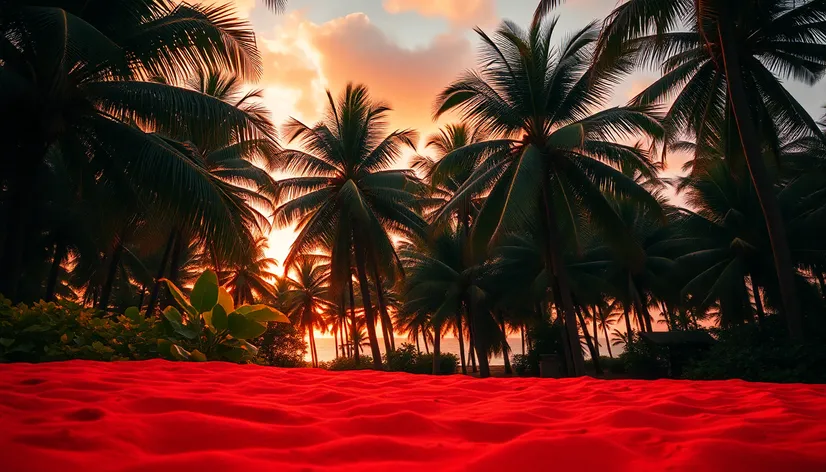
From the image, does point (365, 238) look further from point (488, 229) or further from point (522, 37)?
point (522, 37)

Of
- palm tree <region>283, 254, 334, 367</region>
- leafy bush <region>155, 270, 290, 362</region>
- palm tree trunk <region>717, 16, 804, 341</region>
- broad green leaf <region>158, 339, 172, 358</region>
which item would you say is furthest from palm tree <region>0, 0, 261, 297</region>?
palm tree <region>283, 254, 334, 367</region>

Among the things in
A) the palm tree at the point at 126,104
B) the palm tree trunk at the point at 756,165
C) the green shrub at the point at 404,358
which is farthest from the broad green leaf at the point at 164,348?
the green shrub at the point at 404,358

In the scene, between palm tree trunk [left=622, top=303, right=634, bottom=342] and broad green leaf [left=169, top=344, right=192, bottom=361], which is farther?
palm tree trunk [left=622, top=303, right=634, bottom=342]

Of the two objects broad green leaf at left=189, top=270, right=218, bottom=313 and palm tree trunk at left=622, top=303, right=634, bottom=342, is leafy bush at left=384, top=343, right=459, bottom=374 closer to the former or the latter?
palm tree trunk at left=622, top=303, right=634, bottom=342

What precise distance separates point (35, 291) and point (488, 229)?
58.3 feet

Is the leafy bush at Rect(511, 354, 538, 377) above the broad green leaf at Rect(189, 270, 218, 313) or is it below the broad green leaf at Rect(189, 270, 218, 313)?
below

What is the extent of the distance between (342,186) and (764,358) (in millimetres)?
11800

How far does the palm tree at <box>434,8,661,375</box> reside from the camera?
436 inches

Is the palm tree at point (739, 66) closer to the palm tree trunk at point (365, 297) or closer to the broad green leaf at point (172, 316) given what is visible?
the broad green leaf at point (172, 316)

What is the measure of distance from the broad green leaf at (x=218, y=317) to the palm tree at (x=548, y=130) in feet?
23.6

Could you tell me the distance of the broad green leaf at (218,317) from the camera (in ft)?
16.3

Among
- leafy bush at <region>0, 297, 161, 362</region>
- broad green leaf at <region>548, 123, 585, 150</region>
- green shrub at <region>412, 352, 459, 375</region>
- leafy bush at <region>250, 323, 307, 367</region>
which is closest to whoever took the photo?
leafy bush at <region>0, 297, 161, 362</region>

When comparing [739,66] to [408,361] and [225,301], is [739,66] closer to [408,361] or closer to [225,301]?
[225,301]

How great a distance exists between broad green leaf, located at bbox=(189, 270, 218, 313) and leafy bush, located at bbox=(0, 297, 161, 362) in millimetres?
524
